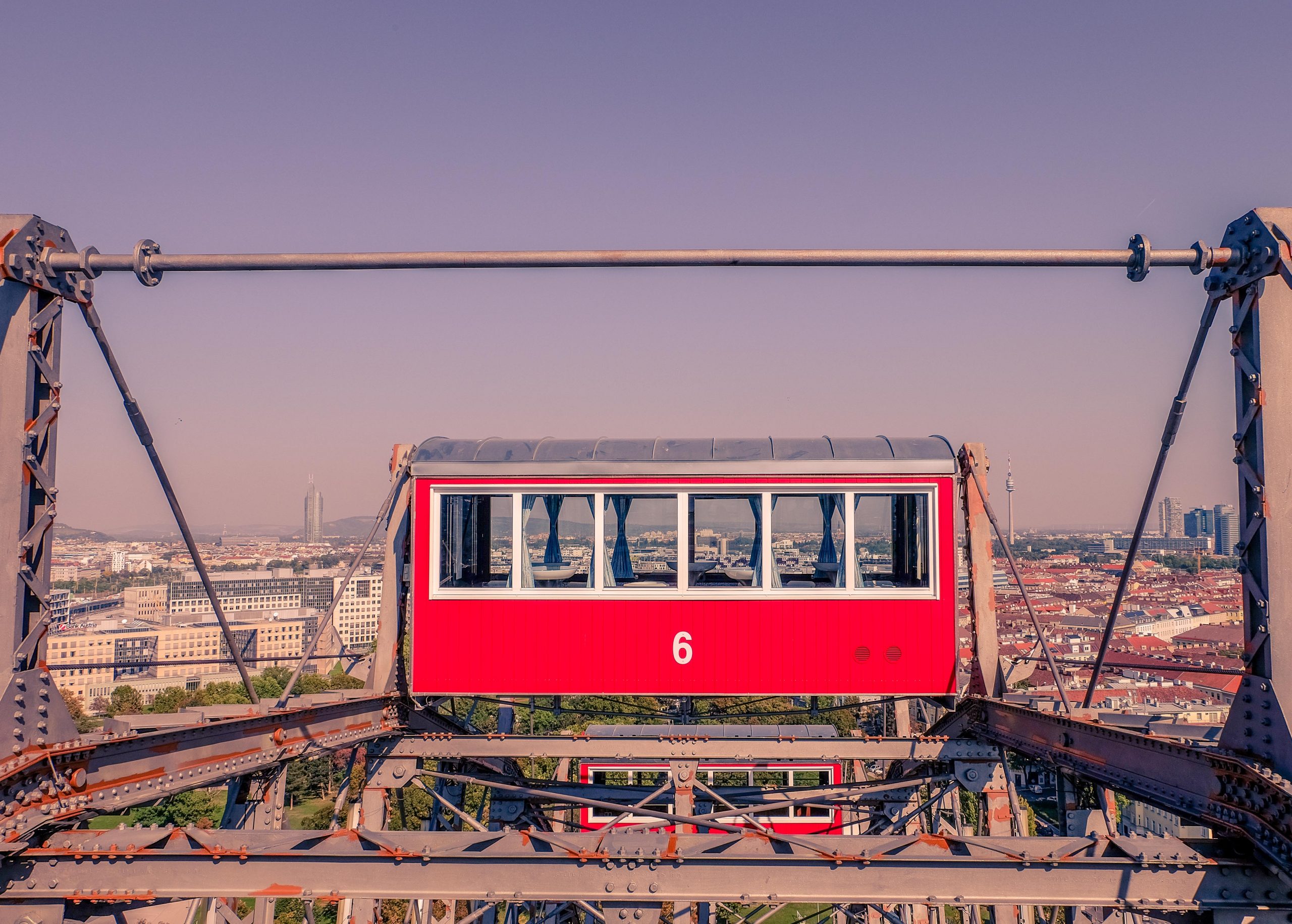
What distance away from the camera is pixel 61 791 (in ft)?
18.7

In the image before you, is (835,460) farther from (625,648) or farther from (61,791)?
(61,791)

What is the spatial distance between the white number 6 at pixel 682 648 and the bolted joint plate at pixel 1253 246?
5.82 metres

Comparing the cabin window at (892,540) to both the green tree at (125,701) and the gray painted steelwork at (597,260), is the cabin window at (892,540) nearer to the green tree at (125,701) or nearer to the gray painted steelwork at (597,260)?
the gray painted steelwork at (597,260)

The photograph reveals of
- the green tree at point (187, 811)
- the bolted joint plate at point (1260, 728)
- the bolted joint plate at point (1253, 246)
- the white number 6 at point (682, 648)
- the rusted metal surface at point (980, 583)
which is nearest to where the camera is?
the bolted joint plate at point (1260, 728)

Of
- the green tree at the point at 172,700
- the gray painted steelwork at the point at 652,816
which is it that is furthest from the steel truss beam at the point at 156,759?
the green tree at the point at 172,700

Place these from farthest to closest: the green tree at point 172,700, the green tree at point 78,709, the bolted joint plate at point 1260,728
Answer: the green tree at point 172,700 < the green tree at point 78,709 < the bolted joint plate at point 1260,728

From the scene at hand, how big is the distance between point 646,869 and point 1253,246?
5564 mm

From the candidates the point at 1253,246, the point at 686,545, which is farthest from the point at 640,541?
the point at 1253,246

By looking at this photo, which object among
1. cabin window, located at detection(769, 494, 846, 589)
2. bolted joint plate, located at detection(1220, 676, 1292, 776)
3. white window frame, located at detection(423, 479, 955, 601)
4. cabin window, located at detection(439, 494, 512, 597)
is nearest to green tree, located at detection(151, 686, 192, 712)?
cabin window, located at detection(439, 494, 512, 597)

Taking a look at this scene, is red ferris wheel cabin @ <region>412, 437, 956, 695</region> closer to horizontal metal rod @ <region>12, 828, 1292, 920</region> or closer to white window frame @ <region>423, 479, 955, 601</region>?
white window frame @ <region>423, 479, 955, 601</region>

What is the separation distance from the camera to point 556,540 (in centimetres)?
999

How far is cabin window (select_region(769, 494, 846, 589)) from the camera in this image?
9.70 metres

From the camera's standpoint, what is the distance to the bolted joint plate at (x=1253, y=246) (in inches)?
224

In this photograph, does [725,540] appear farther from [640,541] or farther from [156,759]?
[156,759]
